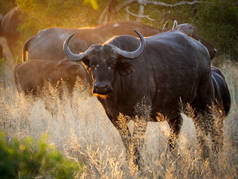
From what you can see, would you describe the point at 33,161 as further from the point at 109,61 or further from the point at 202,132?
the point at 202,132

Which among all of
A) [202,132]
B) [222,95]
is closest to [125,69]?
[202,132]

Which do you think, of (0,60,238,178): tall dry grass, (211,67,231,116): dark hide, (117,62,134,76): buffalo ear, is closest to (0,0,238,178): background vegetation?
(0,60,238,178): tall dry grass

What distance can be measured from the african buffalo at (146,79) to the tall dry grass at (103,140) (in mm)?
297

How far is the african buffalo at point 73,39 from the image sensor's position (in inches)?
384

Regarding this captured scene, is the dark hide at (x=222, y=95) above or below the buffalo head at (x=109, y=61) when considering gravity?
below

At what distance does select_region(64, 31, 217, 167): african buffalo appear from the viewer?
4195 millimetres

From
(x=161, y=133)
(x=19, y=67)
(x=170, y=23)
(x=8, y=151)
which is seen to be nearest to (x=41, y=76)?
(x=19, y=67)

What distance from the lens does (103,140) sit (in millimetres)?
5305

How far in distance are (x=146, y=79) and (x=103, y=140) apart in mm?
1463

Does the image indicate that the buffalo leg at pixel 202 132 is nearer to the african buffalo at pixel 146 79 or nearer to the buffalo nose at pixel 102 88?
the african buffalo at pixel 146 79

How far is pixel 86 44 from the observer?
9758mm

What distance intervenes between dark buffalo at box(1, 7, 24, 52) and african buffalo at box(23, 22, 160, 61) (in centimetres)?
744

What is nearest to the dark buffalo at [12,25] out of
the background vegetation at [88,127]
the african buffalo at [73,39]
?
the background vegetation at [88,127]

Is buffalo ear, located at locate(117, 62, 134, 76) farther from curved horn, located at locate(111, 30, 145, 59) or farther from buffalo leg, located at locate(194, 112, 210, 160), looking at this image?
buffalo leg, located at locate(194, 112, 210, 160)
